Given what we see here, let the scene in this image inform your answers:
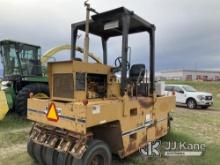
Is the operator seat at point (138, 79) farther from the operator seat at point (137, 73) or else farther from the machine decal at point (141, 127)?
the machine decal at point (141, 127)

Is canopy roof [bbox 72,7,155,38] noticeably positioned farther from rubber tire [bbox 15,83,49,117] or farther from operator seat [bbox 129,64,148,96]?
rubber tire [bbox 15,83,49,117]

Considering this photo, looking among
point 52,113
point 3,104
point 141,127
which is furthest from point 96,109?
point 3,104

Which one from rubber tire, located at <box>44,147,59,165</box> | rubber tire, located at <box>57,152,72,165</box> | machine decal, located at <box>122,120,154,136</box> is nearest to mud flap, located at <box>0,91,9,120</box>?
rubber tire, located at <box>44,147,59,165</box>

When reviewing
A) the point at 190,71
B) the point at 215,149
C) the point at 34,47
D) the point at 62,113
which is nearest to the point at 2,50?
the point at 34,47

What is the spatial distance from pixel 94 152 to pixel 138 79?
1.91 metres

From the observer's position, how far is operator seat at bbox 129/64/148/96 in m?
5.03

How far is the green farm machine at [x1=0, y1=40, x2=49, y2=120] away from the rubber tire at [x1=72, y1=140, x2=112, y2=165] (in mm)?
4722

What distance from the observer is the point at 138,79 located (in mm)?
5027

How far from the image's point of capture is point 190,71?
81.2m

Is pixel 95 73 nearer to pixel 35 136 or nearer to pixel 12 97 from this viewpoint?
pixel 35 136

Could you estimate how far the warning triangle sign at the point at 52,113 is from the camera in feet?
12.5

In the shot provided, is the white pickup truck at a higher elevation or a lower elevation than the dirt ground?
higher

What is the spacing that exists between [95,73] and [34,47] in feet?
18.8
